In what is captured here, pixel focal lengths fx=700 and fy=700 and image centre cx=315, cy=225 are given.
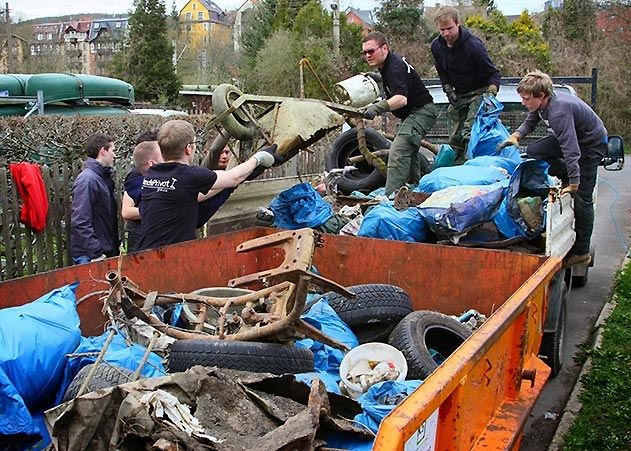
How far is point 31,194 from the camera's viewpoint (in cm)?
617

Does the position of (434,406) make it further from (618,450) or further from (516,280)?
(618,450)

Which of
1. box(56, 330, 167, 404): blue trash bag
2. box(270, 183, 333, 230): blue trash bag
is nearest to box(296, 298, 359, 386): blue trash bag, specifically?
box(56, 330, 167, 404): blue trash bag

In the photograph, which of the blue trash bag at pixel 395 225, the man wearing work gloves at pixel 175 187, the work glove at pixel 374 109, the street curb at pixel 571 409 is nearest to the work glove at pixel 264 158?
the man wearing work gloves at pixel 175 187

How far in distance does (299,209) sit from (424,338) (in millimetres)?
1998

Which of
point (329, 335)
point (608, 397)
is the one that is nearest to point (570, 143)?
point (608, 397)

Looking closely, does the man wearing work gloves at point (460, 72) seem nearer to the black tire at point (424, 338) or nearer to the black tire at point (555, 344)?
the black tire at point (555, 344)

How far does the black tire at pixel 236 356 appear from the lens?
2777 mm

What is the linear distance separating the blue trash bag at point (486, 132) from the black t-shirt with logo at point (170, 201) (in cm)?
290

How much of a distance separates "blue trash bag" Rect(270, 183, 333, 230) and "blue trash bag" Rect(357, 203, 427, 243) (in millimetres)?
392

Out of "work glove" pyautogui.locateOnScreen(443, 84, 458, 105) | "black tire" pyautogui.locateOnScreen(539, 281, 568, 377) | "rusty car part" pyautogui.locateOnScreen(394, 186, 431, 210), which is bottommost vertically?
"black tire" pyautogui.locateOnScreen(539, 281, 568, 377)

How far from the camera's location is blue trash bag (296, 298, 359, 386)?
3.23 meters

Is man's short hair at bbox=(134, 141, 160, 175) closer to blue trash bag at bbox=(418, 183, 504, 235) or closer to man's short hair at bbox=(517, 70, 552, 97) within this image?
blue trash bag at bbox=(418, 183, 504, 235)

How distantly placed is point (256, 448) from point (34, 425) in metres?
0.94

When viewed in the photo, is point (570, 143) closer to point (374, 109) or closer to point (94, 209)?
point (374, 109)
